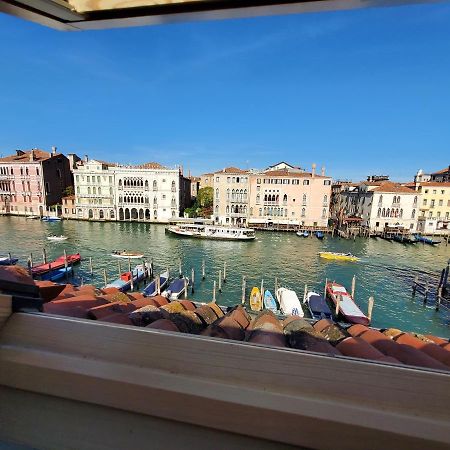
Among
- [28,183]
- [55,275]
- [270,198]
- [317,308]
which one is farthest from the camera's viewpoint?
[28,183]

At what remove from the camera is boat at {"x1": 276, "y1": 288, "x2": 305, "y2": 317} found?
434 inches

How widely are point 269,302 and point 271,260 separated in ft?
26.0

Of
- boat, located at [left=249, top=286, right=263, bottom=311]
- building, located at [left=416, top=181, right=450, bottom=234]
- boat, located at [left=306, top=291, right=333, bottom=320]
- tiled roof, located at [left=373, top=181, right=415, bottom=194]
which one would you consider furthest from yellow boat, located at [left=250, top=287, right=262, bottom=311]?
building, located at [left=416, top=181, right=450, bottom=234]

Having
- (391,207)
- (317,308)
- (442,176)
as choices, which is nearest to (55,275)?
(317,308)

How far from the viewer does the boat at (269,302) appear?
11759 millimetres

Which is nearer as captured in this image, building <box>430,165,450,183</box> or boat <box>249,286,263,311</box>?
boat <box>249,286,263,311</box>

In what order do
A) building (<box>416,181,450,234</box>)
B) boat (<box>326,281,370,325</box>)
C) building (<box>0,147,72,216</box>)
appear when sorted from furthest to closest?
building (<box>0,147,72,216</box>) < building (<box>416,181,450,234</box>) < boat (<box>326,281,370,325</box>)

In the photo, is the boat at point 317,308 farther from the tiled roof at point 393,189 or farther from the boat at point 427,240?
the tiled roof at point 393,189

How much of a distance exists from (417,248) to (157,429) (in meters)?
32.9

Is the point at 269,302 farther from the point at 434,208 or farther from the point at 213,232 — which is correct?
the point at 434,208

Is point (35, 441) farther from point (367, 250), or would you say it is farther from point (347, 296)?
point (367, 250)

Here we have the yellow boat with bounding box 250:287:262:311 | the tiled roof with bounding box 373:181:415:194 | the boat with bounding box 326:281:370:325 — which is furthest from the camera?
the tiled roof with bounding box 373:181:415:194

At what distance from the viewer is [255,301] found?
12.2 meters

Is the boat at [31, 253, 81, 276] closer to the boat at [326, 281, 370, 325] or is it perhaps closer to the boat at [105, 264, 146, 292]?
the boat at [105, 264, 146, 292]
